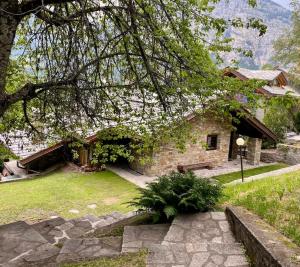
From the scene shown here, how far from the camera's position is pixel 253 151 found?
18.1 m

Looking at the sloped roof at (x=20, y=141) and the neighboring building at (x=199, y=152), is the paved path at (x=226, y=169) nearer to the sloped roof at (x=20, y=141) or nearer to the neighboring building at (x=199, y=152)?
the neighboring building at (x=199, y=152)

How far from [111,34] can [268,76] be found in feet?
86.7

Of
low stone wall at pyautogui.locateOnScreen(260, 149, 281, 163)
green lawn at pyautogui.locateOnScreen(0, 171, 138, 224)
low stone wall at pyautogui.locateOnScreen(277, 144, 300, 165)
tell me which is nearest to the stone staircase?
green lawn at pyautogui.locateOnScreen(0, 171, 138, 224)

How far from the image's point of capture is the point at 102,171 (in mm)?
15500

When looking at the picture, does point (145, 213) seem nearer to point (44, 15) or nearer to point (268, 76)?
point (44, 15)

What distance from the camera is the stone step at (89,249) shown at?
489 centimetres

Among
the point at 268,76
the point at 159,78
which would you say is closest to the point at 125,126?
the point at 159,78

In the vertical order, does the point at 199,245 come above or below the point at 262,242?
below

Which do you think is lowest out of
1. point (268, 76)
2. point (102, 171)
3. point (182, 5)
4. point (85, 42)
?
point (102, 171)

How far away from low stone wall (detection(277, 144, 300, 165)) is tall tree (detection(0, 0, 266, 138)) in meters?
13.8

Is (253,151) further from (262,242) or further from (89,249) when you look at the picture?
(262,242)

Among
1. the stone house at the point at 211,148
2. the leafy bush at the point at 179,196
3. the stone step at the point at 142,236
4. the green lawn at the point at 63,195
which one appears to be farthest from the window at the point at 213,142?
the stone step at the point at 142,236

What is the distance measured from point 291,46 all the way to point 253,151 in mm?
23349

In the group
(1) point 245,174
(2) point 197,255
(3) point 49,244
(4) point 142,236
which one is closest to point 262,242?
(2) point 197,255
